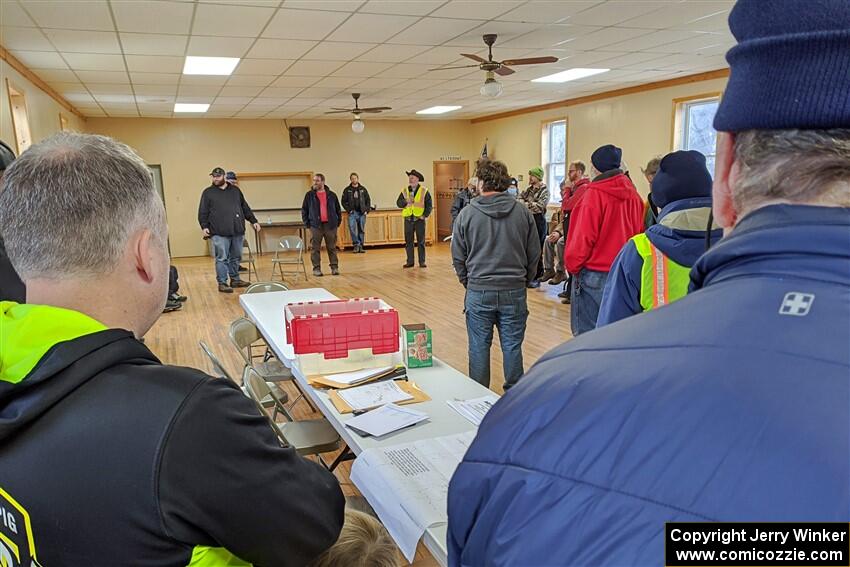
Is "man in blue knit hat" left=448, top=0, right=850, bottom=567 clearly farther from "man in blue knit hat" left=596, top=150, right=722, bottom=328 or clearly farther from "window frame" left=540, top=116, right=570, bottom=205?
"window frame" left=540, top=116, right=570, bottom=205

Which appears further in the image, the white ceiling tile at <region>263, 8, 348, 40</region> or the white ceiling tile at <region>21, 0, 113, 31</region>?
the white ceiling tile at <region>263, 8, 348, 40</region>

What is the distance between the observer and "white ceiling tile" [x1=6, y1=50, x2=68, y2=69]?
576cm

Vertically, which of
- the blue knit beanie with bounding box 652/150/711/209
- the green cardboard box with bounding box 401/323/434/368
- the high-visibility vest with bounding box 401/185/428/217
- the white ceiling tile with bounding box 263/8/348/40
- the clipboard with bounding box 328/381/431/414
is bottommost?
the clipboard with bounding box 328/381/431/414

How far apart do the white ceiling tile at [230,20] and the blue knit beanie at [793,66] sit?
462 centimetres

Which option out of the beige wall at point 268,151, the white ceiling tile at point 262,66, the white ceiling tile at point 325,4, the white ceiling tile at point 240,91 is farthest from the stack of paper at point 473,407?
the beige wall at point 268,151

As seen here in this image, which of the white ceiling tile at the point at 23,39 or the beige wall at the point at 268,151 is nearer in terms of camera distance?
the white ceiling tile at the point at 23,39

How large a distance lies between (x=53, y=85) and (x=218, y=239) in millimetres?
2833

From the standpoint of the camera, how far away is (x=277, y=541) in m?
0.93

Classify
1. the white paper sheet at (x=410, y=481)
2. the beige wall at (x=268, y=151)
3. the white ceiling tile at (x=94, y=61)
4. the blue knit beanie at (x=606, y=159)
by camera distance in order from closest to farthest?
the white paper sheet at (x=410, y=481) < the blue knit beanie at (x=606, y=159) < the white ceiling tile at (x=94, y=61) < the beige wall at (x=268, y=151)

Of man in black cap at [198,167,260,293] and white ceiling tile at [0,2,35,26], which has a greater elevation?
white ceiling tile at [0,2,35,26]

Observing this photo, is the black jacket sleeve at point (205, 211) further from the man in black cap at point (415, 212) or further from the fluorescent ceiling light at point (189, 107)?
the man in black cap at point (415, 212)

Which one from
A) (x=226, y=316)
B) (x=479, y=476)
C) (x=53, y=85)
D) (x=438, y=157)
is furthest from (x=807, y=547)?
→ (x=438, y=157)

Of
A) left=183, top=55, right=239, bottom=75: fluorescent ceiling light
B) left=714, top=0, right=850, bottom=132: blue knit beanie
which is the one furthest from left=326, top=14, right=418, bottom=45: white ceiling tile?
left=714, top=0, right=850, bottom=132: blue knit beanie

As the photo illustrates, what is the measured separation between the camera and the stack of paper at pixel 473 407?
80.4 inches
